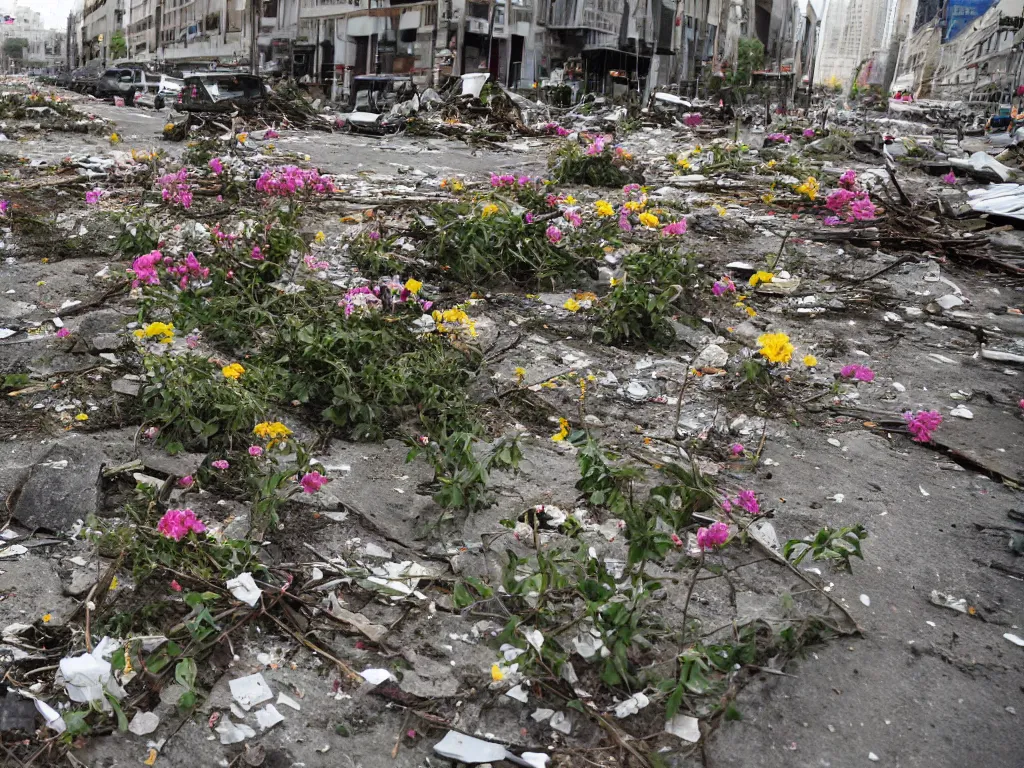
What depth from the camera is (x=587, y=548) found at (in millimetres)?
1998

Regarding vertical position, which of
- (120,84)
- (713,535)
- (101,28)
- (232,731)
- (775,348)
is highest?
(101,28)

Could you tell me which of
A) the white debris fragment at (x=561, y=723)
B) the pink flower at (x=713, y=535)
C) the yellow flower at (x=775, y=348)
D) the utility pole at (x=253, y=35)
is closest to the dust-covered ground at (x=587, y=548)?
the white debris fragment at (x=561, y=723)

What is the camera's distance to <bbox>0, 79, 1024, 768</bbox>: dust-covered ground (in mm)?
1709

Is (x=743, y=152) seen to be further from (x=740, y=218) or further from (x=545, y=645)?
(x=545, y=645)

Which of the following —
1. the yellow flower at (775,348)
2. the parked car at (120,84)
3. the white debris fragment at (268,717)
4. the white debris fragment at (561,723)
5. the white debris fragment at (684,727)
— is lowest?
the white debris fragment at (268,717)

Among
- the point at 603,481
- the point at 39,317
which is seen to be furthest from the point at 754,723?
the point at 39,317

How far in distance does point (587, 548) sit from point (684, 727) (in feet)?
1.54

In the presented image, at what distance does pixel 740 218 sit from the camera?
6.84 meters

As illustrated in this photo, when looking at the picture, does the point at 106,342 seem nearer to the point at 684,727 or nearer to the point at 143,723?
the point at 143,723

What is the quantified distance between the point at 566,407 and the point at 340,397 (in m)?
0.94

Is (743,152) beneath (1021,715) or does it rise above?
above

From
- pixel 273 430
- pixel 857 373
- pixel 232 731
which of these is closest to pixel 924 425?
pixel 857 373

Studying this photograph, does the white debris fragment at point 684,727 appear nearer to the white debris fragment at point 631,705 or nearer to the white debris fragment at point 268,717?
the white debris fragment at point 631,705

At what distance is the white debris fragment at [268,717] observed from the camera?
1676 millimetres
